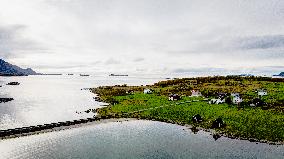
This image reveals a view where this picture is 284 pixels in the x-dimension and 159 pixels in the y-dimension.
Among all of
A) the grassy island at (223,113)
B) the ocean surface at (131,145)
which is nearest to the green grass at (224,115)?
the grassy island at (223,113)

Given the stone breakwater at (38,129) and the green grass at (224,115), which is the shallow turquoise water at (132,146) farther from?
the green grass at (224,115)

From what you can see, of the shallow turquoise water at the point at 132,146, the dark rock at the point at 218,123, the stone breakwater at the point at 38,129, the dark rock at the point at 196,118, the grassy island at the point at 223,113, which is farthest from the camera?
the dark rock at the point at 196,118

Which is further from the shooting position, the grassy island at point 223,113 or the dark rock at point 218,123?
the dark rock at point 218,123

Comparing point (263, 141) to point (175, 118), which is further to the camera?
point (175, 118)

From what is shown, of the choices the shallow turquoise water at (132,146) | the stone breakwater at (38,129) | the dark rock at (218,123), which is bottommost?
the shallow turquoise water at (132,146)

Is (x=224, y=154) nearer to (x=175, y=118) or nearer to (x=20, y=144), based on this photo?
(x=175, y=118)

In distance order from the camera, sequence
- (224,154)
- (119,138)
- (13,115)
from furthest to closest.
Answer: (13,115)
(119,138)
(224,154)

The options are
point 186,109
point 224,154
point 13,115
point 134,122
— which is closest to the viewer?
point 224,154

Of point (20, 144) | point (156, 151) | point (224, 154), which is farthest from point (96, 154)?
point (224, 154)

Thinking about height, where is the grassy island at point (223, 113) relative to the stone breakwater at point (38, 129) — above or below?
above
